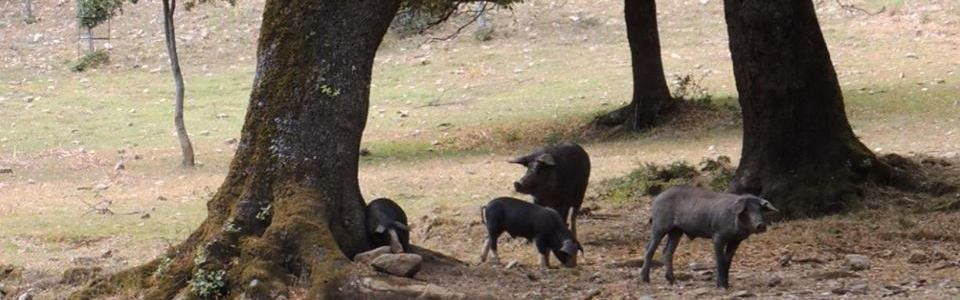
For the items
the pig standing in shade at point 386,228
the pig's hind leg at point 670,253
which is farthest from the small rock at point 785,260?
the pig standing in shade at point 386,228

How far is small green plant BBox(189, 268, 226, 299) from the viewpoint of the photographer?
8812 millimetres

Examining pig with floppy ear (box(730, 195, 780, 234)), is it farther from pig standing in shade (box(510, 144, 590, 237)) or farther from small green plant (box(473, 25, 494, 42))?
small green plant (box(473, 25, 494, 42))

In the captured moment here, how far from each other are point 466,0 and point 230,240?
1223cm

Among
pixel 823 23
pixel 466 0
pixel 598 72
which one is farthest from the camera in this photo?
pixel 823 23

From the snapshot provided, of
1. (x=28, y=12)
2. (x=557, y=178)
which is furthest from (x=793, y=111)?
(x=28, y=12)

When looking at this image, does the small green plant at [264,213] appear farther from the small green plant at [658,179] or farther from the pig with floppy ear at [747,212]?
the small green plant at [658,179]

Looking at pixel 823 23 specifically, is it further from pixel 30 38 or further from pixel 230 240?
pixel 230 240

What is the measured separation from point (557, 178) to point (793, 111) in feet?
7.48

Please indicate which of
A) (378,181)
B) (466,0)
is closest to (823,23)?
(466,0)

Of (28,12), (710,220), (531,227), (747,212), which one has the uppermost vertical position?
(747,212)

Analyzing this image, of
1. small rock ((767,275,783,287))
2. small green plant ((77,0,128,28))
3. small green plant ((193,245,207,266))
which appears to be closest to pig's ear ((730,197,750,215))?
small rock ((767,275,783,287))

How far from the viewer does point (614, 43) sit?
32.8 m

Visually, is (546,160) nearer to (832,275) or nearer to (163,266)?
(832,275)

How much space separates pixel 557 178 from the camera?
40.2ft
